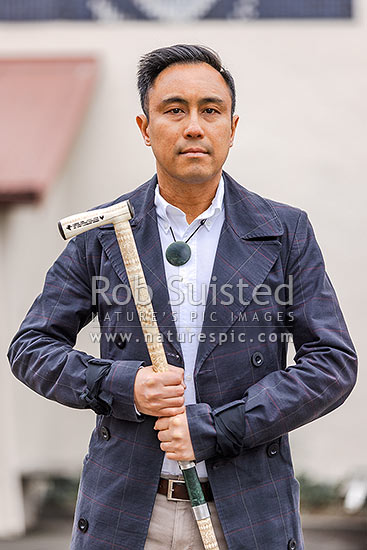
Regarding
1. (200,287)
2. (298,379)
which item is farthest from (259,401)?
(200,287)

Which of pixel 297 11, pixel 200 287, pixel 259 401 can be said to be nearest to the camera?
pixel 259 401

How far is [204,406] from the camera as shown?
2.12 meters

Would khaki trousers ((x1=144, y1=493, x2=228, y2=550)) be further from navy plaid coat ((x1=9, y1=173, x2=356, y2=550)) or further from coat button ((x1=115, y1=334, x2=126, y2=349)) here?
coat button ((x1=115, y1=334, x2=126, y2=349))

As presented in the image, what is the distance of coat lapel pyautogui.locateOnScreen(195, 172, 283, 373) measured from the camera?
2180 millimetres

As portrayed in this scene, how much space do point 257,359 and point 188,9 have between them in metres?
3.93

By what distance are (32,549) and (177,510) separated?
328cm

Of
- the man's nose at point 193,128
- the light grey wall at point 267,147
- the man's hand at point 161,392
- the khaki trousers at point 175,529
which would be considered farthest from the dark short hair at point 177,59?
the light grey wall at point 267,147

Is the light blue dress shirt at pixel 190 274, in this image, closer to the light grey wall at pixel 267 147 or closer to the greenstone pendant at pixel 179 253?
the greenstone pendant at pixel 179 253

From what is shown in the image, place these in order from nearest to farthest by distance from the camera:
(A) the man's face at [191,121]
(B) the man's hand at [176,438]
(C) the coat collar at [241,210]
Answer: (B) the man's hand at [176,438]
(A) the man's face at [191,121]
(C) the coat collar at [241,210]

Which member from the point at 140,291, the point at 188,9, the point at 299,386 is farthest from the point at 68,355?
the point at 188,9

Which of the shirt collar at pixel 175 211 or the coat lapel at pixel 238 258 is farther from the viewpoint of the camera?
the shirt collar at pixel 175 211

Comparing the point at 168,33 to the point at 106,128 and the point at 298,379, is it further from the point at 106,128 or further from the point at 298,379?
the point at 298,379

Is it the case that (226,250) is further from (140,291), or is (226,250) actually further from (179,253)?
(140,291)

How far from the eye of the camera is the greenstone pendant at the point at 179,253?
7.30 ft
